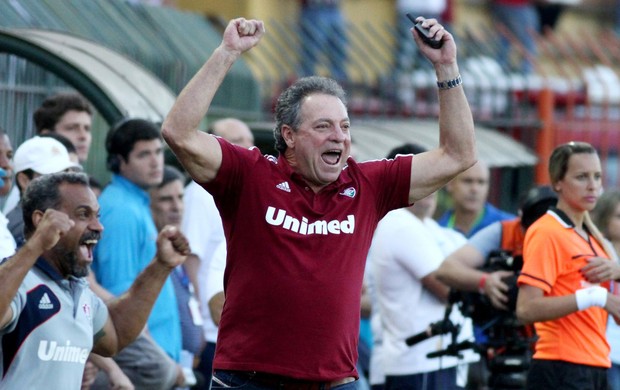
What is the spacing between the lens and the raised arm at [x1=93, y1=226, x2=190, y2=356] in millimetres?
5914

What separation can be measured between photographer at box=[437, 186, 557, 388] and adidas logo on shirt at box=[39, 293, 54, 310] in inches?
109

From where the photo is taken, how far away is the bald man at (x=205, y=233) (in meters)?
8.14

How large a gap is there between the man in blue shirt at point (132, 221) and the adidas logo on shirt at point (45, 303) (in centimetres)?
175

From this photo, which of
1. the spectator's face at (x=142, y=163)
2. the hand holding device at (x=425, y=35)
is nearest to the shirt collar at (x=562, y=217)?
the hand holding device at (x=425, y=35)

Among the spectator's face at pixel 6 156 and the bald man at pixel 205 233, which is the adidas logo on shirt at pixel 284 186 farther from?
the bald man at pixel 205 233

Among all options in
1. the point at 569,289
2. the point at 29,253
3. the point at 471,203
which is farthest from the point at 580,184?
the point at 29,253

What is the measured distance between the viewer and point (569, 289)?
7.28 metres

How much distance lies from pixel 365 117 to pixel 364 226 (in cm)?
845

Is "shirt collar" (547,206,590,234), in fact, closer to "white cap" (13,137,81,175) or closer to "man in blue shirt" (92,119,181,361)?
"man in blue shirt" (92,119,181,361)

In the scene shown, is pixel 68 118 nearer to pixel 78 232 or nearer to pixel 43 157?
pixel 43 157

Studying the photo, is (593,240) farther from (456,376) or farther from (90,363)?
(90,363)

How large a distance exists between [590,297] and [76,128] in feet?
9.46

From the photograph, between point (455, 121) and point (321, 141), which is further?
point (455, 121)

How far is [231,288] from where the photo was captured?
547cm
